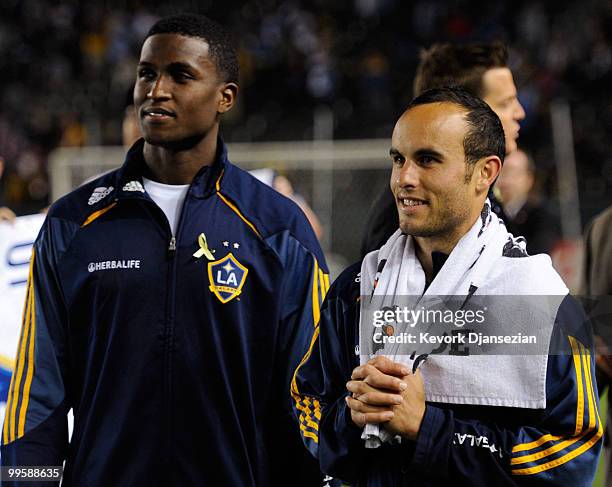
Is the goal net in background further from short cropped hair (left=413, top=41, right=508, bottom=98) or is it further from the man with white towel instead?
the man with white towel

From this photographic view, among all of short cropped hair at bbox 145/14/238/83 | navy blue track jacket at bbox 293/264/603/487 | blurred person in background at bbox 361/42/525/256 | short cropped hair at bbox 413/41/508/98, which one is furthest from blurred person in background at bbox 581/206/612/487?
short cropped hair at bbox 145/14/238/83

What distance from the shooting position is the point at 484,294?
2.05 metres

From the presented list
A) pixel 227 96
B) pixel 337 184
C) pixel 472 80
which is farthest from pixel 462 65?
pixel 337 184

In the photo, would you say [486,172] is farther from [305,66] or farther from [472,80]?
[305,66]

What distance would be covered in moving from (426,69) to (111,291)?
128cm

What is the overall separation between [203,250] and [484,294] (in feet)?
2.89

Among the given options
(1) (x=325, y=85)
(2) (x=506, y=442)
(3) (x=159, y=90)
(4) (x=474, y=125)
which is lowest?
(2) (x=506, y=442)

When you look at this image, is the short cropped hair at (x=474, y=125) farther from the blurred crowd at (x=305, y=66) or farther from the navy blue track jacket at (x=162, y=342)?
the blurred crowd at (x=305, y=66)

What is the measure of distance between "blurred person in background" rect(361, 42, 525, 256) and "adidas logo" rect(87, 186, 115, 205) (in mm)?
803

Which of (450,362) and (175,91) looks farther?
(175,91)

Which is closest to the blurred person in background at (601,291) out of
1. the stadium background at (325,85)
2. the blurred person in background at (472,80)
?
the blurred person in background at (472,80)

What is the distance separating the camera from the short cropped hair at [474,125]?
2158 mm

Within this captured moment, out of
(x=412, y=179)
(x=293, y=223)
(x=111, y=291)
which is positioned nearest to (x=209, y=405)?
(x=111, y=291)

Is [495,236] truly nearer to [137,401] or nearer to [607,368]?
[137,401]
